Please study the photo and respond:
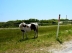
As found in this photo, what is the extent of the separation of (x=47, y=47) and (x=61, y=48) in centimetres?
108

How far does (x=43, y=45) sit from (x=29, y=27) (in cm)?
704

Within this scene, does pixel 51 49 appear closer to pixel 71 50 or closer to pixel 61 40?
pixel 71 50

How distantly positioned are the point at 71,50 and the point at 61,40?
3.62m

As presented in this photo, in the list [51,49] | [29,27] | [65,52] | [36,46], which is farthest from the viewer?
[29,27]

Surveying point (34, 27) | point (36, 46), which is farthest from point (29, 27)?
point (36, 46)

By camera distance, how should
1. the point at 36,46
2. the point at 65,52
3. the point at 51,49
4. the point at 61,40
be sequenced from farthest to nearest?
the point at 61,40 → the point at 36,46 → the point at 51,49 → the point at 65,52

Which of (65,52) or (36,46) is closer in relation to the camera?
(65,52)

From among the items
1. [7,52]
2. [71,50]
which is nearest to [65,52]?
[71,50]

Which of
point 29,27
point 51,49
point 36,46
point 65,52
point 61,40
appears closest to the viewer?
point 65,52

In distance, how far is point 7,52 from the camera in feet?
44.0

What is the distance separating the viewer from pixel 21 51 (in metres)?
13.4

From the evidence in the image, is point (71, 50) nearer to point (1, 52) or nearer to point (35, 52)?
point (35, 52)

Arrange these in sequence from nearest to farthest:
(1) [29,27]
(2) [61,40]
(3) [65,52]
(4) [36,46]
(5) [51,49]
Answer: (3) [65,52], (5) [51,49], (4) [36,46], (2) [61,40], (1) [29,27]

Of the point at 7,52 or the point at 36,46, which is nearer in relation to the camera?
the point at 7,52
